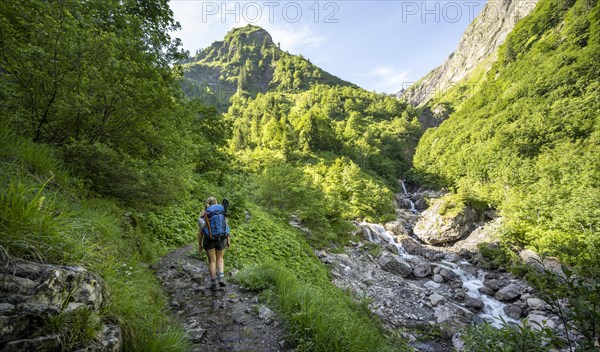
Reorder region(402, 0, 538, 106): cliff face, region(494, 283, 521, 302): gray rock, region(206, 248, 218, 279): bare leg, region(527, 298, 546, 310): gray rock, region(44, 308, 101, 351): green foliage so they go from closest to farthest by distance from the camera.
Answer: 1. region(44, 308, 101, 351): green foliage
2. region(206, 248, 218, 279): bare leg
3. region(527, 298, 546, 310): gray rock
4. region(494, 283, 521, 302): gray rock
5. region(402, 0, 538, 106): cliff face

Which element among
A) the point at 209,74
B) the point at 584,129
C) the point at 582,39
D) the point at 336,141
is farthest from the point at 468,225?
the point at 209,74

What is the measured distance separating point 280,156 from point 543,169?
39874 millimetres

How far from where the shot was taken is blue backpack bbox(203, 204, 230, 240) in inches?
220

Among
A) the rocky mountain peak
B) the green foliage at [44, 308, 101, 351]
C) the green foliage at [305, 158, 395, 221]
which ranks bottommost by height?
the green foliage at [305, 158, 395, 221]

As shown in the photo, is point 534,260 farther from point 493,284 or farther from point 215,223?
point 215,223

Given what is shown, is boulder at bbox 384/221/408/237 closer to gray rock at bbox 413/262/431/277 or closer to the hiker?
gray rock at bbox 413/262/431/277

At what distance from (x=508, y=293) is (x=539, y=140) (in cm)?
3560

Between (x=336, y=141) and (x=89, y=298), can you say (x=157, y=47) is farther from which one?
(x=336, y=141)

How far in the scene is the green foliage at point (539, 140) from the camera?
20.5 m

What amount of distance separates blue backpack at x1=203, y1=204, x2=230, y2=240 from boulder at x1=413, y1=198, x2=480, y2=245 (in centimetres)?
2852

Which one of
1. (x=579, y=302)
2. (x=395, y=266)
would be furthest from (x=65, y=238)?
(x=395, y=266)

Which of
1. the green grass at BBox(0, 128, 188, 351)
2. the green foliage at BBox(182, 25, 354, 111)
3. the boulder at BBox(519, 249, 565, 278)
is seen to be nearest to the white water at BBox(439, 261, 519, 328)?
the boulder at BBox(519, 249, 565, 278)

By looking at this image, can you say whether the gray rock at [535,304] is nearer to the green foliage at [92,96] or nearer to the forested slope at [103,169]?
the forested slope at [103,169]

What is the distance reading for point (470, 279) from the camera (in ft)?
60.6
